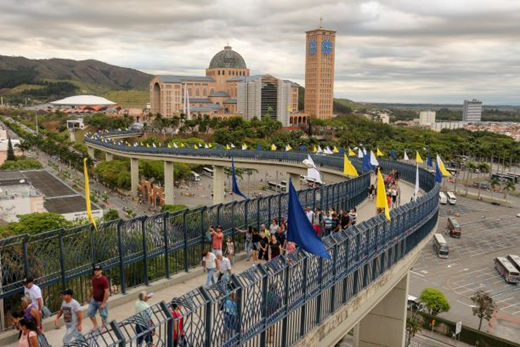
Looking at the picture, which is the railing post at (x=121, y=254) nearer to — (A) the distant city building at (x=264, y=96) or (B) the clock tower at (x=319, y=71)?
(A) the distant city building at (x=264, y=96)

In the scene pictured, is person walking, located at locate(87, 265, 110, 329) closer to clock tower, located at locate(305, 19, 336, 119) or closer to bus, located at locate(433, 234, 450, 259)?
bus, located at locate(433, 234, 450, 259)

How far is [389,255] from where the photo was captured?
56.3 ft

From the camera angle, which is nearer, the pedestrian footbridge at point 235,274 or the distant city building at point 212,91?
the pedestrian footbridge at point 235,274

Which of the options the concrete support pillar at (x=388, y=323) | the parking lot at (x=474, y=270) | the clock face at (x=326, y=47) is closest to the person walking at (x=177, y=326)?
the concrete support pillar at (x=388, y=323)

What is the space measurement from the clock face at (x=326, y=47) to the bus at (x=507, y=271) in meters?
122

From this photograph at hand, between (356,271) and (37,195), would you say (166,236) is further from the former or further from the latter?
(37,195)

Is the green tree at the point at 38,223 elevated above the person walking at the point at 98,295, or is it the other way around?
the person walking at the point at 98,295

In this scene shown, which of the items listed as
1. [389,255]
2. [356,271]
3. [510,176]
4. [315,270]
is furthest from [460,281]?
[510,176]

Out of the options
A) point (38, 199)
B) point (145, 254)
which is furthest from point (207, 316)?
point (38, 199)

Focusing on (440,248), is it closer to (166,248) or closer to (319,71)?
(166,248)

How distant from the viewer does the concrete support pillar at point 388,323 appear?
74.1 ft

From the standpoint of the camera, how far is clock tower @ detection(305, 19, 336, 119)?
159250 mm

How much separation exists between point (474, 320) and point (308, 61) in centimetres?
13661

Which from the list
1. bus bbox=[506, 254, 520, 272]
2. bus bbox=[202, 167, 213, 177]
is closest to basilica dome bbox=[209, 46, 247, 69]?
bus bbox=[202, 167, 213, 177]
